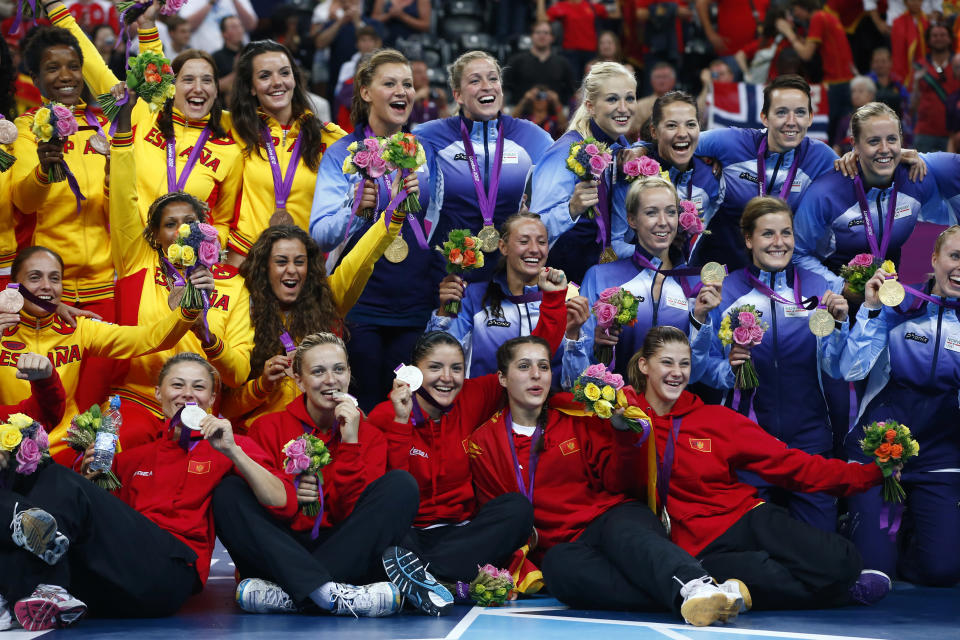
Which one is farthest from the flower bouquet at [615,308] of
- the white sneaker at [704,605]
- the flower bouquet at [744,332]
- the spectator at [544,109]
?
the spectator at [544,109]

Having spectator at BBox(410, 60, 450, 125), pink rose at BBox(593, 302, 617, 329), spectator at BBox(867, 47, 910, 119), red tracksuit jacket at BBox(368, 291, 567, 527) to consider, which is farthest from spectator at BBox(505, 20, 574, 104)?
red tracksuit jacket at BBox(368, 291, 567, 527)

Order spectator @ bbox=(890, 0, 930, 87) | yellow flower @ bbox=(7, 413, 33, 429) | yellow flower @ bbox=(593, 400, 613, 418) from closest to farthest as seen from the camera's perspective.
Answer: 1. yellow flower @ bbox=(7, 413, 33, 429)
2. yellow flower @ bbox=(593, 400, 613, 418)
3. spectator @ bbox=(890, 0, 930, 87)

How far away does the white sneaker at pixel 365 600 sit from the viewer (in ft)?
19.8

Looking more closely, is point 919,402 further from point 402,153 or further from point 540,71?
point 540,71

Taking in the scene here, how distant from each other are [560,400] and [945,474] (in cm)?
227

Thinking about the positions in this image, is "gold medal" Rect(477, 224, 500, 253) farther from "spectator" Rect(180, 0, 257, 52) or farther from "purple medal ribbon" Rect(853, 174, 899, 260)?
"spectator" Rect(180, 0, 257, 52)

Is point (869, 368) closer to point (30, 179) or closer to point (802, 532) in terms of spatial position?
point (802, 532)

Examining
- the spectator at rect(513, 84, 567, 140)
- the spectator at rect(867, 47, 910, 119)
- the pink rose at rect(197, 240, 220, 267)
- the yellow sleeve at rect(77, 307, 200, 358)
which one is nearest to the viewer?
the pink rose at rect(197, 240, 220, 267)

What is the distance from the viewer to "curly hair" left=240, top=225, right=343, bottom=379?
23.7 ft

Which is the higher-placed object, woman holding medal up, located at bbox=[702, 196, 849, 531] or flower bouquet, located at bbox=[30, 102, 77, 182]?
flower bouquet, located at bbox=[30, 102, 77, 182]

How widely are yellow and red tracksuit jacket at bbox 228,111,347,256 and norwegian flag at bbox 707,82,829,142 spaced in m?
6.03

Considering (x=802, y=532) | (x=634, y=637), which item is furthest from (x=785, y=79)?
(x=634, y=637)

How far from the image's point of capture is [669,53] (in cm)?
1436

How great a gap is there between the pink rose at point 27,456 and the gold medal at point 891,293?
4436 mm
